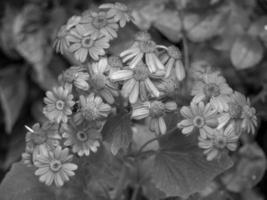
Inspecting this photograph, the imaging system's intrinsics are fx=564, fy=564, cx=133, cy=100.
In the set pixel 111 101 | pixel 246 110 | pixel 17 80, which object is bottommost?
pixel 17 80

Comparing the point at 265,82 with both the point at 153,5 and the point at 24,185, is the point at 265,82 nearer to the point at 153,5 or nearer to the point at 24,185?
the point at 153,5

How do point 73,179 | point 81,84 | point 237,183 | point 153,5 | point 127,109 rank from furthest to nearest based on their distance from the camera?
point 153,5 → point 237,183 → point 73,179 → point 127,109 → point 81,84

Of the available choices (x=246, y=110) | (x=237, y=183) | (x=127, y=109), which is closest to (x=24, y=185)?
(x=127, y=109)

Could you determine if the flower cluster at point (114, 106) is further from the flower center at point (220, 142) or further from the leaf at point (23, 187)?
the leaf at point (23, 187)

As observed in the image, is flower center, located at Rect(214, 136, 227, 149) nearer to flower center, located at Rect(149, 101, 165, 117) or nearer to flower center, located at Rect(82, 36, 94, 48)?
flower center, located at Rect(149, 101, 165, 117)

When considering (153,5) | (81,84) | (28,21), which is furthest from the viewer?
(28,21)

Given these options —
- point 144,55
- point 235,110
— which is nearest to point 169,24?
point 144,55

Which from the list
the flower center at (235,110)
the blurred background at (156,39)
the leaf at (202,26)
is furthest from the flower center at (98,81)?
the leaf at (202,26)
